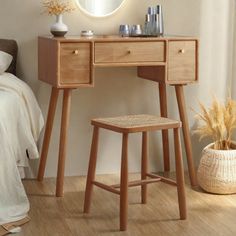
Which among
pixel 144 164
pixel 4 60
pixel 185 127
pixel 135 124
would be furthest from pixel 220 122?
pixel 4 60

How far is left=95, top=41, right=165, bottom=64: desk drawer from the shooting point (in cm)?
348

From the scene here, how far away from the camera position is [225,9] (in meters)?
4.12

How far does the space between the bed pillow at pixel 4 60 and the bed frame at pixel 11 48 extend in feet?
0.17

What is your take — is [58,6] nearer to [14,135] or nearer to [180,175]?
[14,135]

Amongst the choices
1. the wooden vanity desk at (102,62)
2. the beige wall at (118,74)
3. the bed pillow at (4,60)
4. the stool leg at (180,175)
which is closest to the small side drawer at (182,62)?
the wooden vanity desk at (102,62)

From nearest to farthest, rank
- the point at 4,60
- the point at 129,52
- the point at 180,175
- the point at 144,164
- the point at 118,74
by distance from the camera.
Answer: the point at 180,175
the point at 144,164
the point at 129,52
the point at 4,60
the point at 118,74

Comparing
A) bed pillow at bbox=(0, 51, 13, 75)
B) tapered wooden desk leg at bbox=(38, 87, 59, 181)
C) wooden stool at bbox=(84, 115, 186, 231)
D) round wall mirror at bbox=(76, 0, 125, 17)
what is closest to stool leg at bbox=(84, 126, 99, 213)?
wooden stool at bbox=(84, 115, 186, 231)

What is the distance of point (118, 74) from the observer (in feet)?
13.2

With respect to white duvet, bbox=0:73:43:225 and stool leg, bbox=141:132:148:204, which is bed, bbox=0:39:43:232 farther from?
stool leg, bbox=141:132:148:204

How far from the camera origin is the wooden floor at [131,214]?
9.95ft

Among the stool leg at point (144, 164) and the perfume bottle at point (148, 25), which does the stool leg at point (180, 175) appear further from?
the perfume bottle at point (148, 25)

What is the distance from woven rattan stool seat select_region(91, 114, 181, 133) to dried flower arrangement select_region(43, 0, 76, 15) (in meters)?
0.81

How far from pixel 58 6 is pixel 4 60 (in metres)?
0.43

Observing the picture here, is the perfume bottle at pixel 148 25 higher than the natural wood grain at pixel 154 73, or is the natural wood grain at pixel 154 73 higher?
the perfume bottle at pixel 148 25
